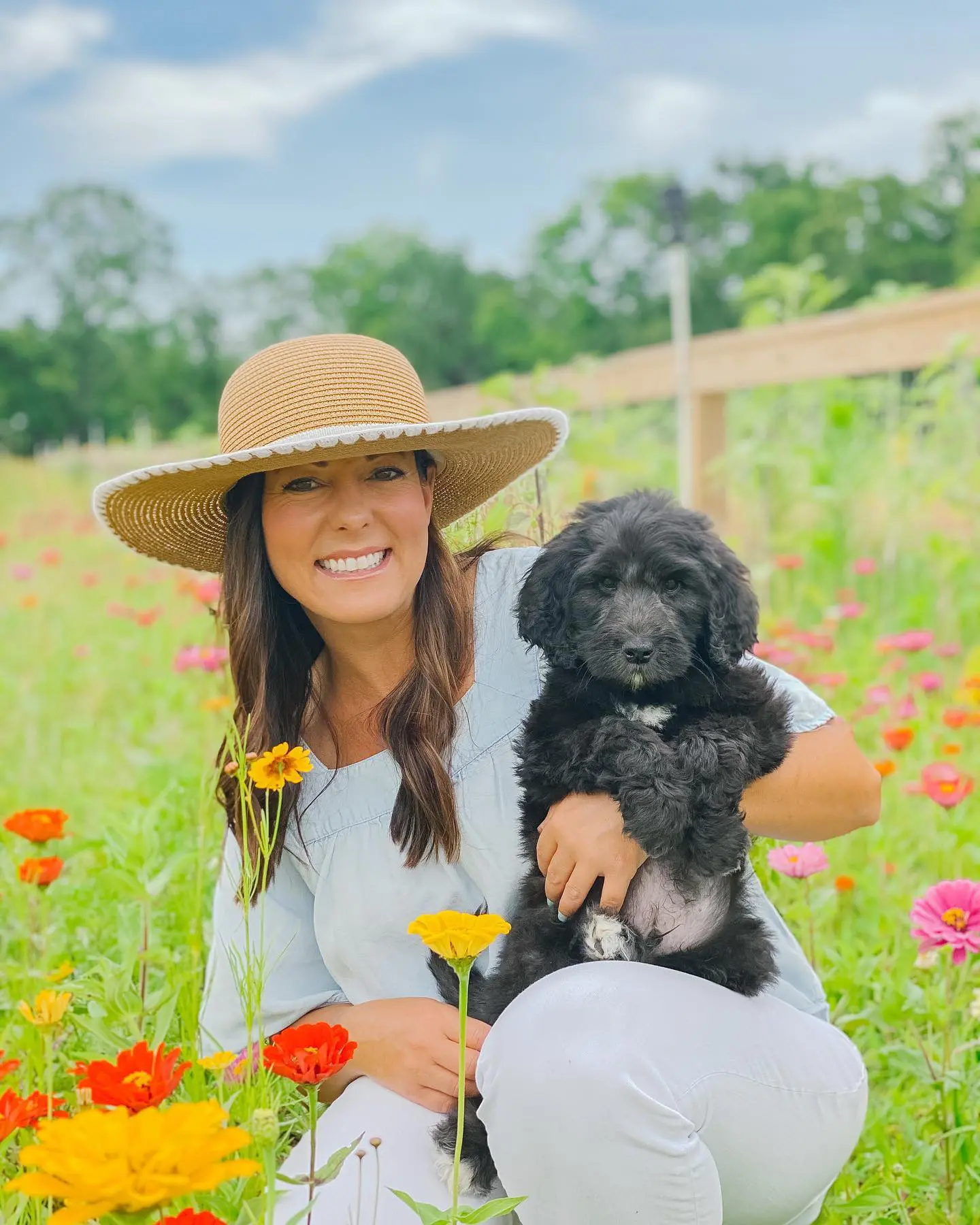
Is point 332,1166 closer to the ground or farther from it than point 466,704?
closer to the ground

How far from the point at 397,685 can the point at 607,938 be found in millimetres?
618

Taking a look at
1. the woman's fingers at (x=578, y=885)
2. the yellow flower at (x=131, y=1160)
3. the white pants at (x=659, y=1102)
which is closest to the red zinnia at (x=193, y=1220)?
the yellow flower at (x=131, y=1160)

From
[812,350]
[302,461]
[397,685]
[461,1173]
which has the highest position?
[812,350]

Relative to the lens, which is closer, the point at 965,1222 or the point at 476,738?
the point at 965,1222

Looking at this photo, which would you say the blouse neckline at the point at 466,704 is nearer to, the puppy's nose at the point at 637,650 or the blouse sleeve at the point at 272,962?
the blouse sleeve at the point at 272,962

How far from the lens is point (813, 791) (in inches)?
74.3

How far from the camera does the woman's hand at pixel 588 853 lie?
1853mm

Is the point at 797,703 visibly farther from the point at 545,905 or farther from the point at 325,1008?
the point at 325,1008

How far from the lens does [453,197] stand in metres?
54.8

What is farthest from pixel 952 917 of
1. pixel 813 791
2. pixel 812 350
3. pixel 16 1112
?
pixel 812 350

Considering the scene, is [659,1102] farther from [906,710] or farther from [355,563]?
[906,710]

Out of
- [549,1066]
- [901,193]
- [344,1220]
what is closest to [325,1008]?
[344,1220]

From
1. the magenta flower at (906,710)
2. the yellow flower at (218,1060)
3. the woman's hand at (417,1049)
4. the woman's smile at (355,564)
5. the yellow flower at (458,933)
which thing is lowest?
the woman's hand at (417,1049)

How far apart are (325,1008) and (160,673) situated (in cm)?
367
